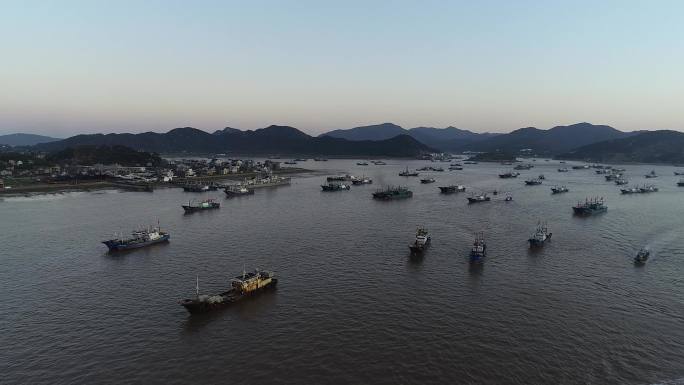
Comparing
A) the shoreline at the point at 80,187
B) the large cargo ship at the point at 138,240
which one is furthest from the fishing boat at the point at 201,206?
the shoreline at the point at 80,187

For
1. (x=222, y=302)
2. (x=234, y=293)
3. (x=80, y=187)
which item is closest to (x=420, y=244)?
(x=234, y=293)

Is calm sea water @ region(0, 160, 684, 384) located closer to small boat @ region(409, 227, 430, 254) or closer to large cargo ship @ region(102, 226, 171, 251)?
small boat @ region(409, 227, 430, 254)

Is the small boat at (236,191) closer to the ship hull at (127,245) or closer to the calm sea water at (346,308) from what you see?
the calm sea water at (346,308)

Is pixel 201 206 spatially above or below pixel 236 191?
below

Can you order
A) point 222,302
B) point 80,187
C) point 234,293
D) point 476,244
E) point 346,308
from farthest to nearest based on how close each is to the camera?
point 80,187 → point 476,244 → point 234,293 → point 222,302 → point 346,308

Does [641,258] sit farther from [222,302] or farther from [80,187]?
[80,187]

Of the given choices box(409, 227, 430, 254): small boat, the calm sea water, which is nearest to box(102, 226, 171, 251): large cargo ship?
the calm sea water

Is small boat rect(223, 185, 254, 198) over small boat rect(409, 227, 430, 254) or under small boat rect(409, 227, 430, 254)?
over
